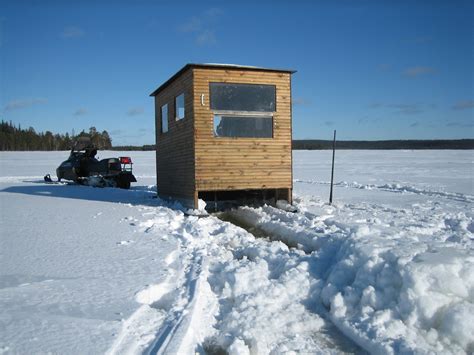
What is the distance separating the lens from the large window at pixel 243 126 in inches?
407

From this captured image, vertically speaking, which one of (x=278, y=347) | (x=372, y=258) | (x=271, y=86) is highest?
(x=271, y=86)

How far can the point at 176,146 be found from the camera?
11.8 meters

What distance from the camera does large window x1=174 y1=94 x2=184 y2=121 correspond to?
36.2 ft

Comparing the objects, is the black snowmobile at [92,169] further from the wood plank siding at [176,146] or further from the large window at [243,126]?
the large window at [243,126]

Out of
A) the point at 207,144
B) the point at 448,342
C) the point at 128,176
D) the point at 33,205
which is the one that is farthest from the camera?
the point at 128,176

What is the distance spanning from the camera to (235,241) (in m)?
6.83

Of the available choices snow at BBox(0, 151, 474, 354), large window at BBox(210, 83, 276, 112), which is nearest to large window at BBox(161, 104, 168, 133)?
large window at BBox(210, 83, 276, 112)

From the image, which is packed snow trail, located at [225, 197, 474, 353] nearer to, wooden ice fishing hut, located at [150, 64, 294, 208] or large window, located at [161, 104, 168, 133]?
wooden ice fishing hut, located at [150, 64, 294, 208]

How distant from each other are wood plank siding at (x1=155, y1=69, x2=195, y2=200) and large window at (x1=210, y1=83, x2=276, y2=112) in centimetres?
65

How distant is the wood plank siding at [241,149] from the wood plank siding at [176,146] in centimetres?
25

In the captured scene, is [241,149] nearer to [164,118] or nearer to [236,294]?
[164,118]

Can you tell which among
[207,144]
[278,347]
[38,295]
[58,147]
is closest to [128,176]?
[207,144]

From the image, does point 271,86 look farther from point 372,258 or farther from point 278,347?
point 278,347

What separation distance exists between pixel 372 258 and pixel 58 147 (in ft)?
319
